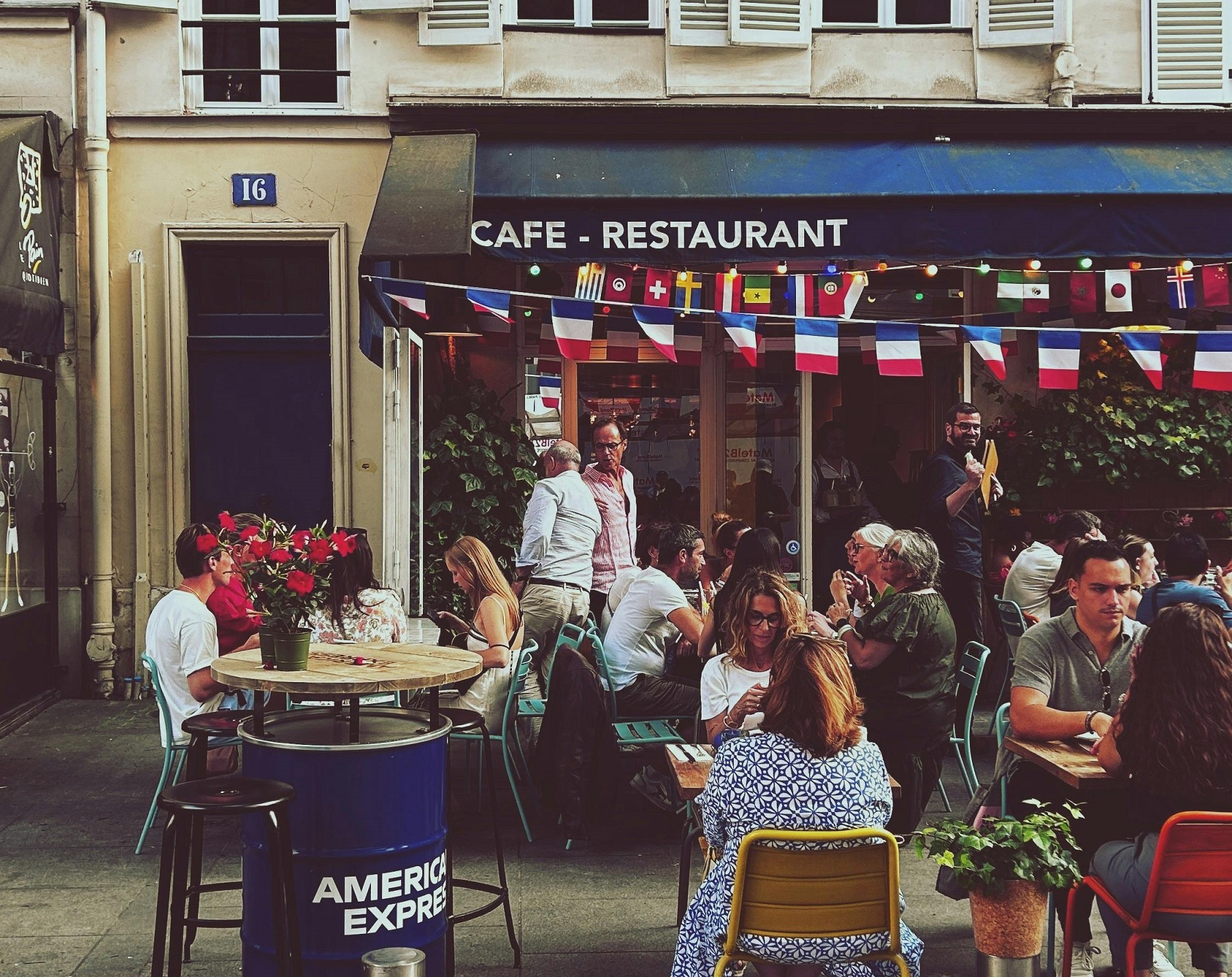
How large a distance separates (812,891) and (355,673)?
66.0 inches

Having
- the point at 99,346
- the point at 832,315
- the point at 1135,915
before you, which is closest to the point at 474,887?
the point at 1135,915

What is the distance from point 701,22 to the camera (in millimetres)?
9211

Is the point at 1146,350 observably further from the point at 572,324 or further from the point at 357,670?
the point at 357,670

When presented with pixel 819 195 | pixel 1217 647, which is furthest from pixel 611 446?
pixel 1217 647

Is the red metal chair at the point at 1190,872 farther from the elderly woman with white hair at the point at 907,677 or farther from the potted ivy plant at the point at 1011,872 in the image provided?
the elderly woman with white hair at the point at 907,677

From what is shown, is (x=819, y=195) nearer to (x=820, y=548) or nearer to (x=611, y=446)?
(x=611, y=446)

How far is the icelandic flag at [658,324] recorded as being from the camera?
7.74 metres

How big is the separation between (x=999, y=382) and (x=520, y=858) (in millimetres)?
5880

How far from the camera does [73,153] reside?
29.5 feet

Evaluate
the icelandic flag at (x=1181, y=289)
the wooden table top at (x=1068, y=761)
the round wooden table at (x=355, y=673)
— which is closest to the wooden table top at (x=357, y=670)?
the round wooden table at (x=355, y=673)

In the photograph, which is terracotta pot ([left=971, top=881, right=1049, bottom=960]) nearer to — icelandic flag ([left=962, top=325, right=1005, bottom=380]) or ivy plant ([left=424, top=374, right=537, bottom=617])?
icelandic flag ([left=962, top=325, right=1005, bottom=380])

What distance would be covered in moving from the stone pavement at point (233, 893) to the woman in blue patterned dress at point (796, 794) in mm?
1044

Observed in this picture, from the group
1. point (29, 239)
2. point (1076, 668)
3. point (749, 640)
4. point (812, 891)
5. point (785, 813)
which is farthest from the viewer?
point (29, 239)

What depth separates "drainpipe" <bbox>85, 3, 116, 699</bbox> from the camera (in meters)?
8.93
